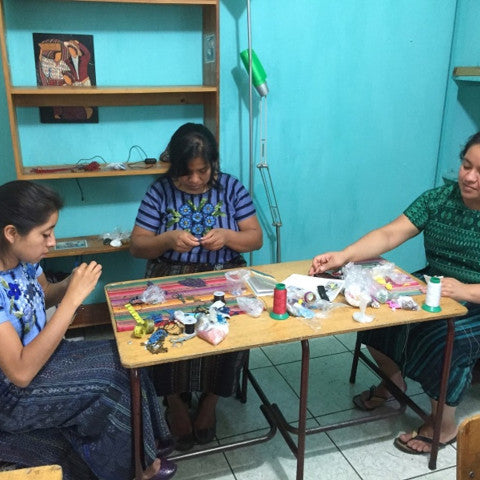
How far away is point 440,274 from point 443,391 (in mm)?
507

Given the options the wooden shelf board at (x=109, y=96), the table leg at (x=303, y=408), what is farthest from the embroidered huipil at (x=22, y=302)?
the wooden shelf board at (x=109, y=96)

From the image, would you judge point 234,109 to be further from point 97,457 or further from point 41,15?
point 97,457

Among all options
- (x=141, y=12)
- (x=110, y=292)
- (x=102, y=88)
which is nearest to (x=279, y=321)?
(x=110, y=292)

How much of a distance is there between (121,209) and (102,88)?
0.72 metres

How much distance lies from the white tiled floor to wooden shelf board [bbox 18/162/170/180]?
1.17 m

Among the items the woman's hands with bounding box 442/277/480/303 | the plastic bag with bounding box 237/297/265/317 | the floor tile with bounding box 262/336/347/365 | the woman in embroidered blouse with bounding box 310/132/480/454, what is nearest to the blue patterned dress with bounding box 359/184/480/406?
the woman in embroidered blouse with bounding box 310/132/480/454

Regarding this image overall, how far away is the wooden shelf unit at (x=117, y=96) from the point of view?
242 cm

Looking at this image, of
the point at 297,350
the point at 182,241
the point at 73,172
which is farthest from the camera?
the point at 297,350

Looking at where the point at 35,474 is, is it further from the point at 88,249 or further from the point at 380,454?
the point at 88,249

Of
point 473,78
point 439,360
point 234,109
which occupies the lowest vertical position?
point 439,360

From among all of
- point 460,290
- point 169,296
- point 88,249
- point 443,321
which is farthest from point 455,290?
point 88,249

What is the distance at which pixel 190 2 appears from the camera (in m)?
2.49

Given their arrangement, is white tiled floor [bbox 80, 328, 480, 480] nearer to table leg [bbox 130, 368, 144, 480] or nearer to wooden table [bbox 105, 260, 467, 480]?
wooden table [bbox 105, 260, 467, 480]

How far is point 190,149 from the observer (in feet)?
7.30
